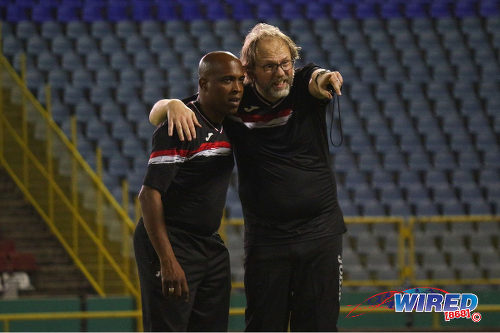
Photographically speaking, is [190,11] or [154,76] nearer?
[154,76]

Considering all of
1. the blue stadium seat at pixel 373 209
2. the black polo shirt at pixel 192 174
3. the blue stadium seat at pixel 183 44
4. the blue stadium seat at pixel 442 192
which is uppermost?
the blue stadium seat at pixel 183 44

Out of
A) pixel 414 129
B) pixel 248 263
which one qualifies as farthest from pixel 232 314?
pixel 414 129

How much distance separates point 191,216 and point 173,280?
0.29 metres

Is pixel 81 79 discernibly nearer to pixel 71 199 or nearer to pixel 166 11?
A: pixel 166 11

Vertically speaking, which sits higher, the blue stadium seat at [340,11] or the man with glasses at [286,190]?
the blue stadium seat at [340,11]

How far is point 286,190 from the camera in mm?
3447

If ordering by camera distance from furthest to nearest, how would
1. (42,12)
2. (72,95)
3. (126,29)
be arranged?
(42,12), (126,29), (72,95)

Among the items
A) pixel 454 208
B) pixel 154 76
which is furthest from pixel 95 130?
pixel 454 208

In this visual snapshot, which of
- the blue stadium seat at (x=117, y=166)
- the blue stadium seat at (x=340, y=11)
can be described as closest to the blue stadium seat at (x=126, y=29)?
the blue stadium seat at (x=117, y=166)

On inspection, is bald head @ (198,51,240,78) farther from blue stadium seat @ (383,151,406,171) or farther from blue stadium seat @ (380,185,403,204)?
blue stadium seat @ (383,151,406,171)

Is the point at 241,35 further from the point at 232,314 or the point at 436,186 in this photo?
the point at 232,314

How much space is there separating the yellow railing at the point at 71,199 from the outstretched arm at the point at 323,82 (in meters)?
4.68

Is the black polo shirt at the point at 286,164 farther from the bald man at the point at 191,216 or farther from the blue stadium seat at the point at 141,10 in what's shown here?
the blue stadium seat at the point at 141,10

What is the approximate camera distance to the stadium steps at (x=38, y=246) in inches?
324
